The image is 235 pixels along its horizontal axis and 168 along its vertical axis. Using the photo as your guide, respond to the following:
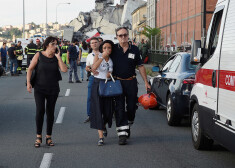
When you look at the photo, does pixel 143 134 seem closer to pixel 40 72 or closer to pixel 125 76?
pixel 125 76

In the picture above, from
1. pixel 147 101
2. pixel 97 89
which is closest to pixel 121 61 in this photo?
pixel 97 89

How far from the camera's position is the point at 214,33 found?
649cm

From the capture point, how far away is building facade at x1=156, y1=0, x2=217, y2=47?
3312cm

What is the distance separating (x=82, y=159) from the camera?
6.45m

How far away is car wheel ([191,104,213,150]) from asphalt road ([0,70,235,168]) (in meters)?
0.11

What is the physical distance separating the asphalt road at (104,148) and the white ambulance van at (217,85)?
0.39 meters

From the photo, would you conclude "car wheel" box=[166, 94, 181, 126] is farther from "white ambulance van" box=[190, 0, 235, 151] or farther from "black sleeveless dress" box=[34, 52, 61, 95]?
"black sleeveless dress" box=[34, 52, 61, 95]

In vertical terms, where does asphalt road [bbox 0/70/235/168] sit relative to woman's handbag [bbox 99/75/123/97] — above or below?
below

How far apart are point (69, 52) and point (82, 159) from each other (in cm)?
1487

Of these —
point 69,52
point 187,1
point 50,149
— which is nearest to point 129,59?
point 50,149

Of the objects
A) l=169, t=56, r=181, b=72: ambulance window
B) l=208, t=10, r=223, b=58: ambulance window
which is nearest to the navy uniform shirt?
l=208, t=10, r=223, b=58: ambulance window

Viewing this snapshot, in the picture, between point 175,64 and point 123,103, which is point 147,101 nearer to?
point 123,103

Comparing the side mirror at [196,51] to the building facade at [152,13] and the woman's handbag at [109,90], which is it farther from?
the building facade at [152,13]

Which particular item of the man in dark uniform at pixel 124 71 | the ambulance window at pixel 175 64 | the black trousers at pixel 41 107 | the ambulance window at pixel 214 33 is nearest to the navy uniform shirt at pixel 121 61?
Result: the man in dark uniform at pixel 124 71
